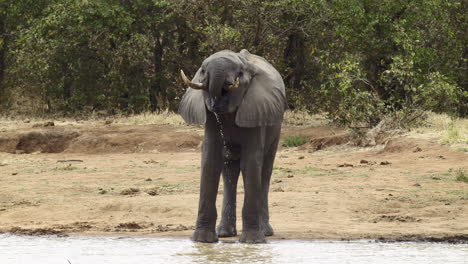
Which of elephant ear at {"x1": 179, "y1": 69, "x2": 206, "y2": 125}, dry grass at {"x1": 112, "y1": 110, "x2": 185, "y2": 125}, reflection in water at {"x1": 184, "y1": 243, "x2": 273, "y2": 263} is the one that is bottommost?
dry grass at {"x1": 112, "y1": 110, "x2": 185, "y2": 125}

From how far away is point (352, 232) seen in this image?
895cm

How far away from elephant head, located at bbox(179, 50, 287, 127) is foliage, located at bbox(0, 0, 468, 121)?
8.73 metres

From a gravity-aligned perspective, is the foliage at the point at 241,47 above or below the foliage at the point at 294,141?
above

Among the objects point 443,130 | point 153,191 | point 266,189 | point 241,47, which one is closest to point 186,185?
point 153,191

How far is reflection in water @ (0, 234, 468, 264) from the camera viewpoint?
24.7 ft

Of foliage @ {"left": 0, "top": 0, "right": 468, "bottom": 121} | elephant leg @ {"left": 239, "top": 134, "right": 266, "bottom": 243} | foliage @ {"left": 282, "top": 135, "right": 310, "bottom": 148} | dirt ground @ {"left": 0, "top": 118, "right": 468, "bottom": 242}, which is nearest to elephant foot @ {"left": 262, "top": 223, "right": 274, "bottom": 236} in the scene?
dirt ground @ {"left": 0, "top": 118, "right": 468, "bottom": 242}

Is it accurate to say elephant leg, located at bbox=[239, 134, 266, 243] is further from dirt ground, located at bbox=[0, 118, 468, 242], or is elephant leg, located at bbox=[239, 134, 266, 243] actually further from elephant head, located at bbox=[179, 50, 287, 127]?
dirt ground, located at bbox=[0, 118, 468, 242]

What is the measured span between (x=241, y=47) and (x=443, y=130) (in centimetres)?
563

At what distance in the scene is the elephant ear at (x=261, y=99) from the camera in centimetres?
796

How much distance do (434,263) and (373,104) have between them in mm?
10499

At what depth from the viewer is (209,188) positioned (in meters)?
8.22

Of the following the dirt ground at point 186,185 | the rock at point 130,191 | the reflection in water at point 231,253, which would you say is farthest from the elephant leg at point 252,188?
the rock at point 130,191

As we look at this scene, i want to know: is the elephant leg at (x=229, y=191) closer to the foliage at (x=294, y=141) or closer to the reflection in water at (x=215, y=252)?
the reflection in water at (x=215, y=252)

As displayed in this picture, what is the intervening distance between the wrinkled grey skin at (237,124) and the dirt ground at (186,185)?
0.75 meters
